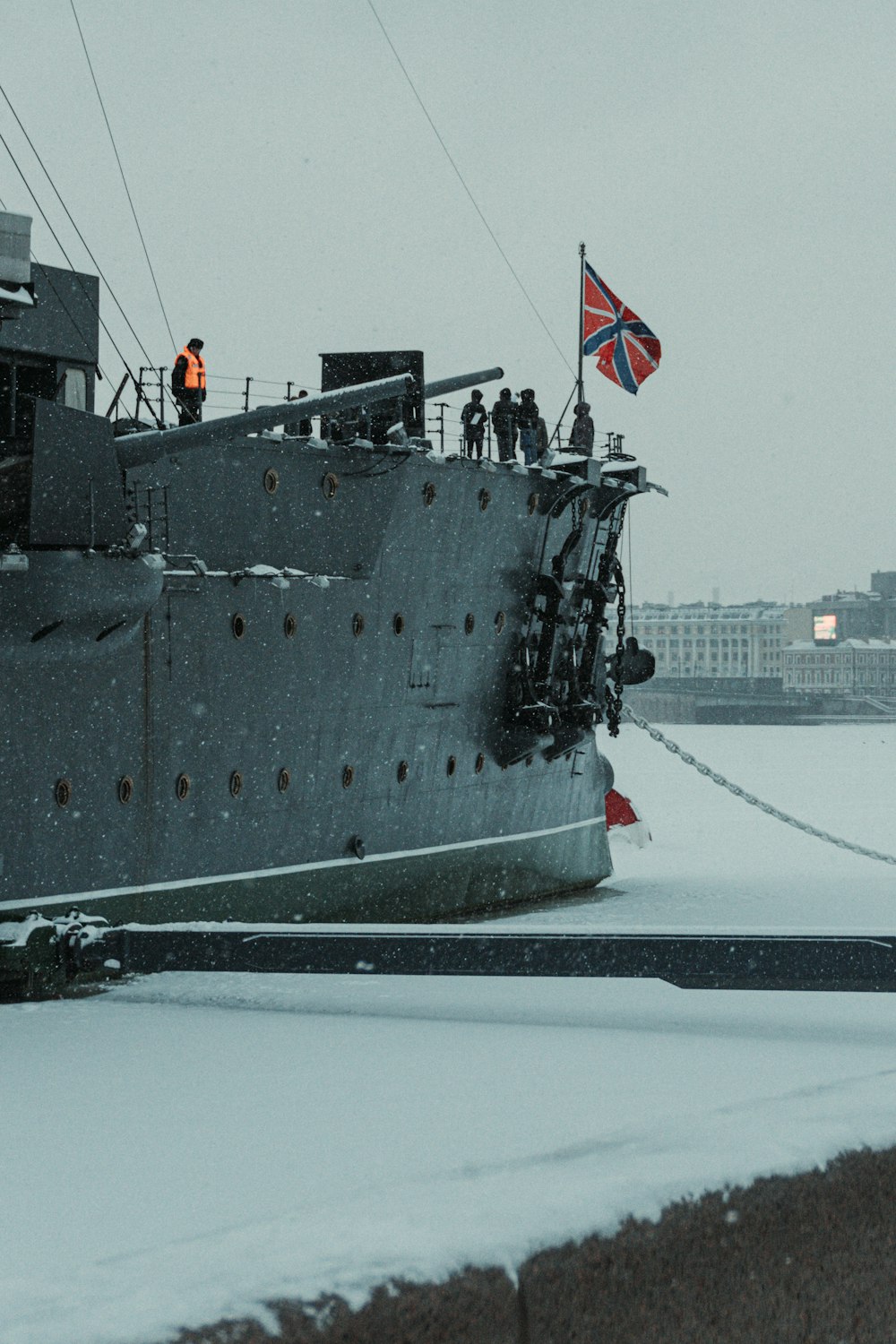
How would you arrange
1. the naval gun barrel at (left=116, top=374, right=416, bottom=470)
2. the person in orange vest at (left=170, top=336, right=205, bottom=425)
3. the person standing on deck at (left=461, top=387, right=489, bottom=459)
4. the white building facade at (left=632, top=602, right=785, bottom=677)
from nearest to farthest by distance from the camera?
the naval gun barrel at (left=116, top=374, right=416, bottom=470)
the person in orange vest at (left=170, top=336, right=205, bottom=425)
the person standing on deck at (left=461, top=387, right=489, bottom=459)
the white building facade at (left=632, top=602, right=785, bottom=677)

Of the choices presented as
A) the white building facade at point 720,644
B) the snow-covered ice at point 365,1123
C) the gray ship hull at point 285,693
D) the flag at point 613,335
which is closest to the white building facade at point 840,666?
the white building facade at point 720,644

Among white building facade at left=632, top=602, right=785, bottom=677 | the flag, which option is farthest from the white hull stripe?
white building facade at left=632, top=602, right=785, bottom=677

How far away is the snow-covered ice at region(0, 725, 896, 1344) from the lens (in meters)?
3.00

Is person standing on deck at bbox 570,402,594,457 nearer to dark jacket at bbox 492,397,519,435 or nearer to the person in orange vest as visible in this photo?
dark jacket at bbox 492,397,519,435

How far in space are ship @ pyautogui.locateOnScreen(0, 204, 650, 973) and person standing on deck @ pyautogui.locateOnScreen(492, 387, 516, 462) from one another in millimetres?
411

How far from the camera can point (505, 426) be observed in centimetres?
1672

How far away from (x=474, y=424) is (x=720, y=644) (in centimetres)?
13943

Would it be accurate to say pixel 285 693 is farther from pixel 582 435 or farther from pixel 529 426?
pixel 582 435

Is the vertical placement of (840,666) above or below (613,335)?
below

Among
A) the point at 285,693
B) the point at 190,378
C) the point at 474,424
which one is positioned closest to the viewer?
the point at 285,693

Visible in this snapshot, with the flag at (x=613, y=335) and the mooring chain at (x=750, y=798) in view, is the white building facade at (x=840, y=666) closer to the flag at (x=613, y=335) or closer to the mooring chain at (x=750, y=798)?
the mooring chain at (x=750, y=798)

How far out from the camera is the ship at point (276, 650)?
8.74 meters

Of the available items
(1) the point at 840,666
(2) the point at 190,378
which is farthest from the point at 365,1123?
(1) the point at 840,666

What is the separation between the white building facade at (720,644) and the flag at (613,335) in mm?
133682
